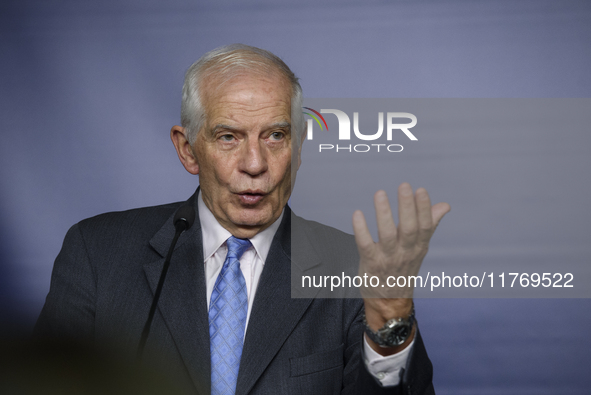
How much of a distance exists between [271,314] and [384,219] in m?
0.47

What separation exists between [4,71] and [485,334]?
2.42 meters

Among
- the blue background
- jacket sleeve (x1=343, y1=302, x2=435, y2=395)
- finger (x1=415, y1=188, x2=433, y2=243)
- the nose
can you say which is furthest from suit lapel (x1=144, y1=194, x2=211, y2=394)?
the blue background

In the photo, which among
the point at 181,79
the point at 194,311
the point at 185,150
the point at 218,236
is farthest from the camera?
the point at 181,79

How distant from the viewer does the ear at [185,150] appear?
1623 millimetres

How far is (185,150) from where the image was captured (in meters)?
1.65

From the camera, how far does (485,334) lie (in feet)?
7.61

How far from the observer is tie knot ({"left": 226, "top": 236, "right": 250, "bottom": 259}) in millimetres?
1509

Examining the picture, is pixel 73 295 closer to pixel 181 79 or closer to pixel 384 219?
pixel 384 219

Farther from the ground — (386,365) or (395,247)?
(395,247)

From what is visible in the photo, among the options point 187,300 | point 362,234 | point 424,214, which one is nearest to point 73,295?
point 187,300

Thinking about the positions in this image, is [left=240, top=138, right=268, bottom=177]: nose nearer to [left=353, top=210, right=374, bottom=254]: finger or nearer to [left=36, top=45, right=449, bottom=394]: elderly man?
[left=36, top=45, right=449, bottom=394]: elderly man

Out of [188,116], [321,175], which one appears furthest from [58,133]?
[321,175]

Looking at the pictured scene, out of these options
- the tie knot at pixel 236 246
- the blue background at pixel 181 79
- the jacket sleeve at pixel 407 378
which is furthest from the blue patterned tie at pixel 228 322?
the blue background at pixel 181 79

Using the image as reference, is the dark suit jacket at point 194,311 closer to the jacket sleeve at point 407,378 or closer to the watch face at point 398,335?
the jacket sleeve at point 407,378
